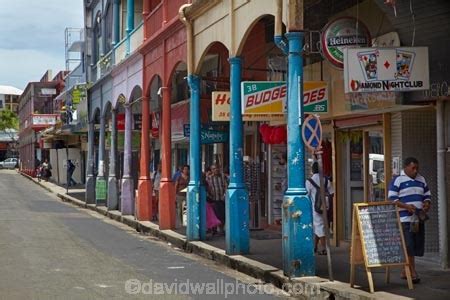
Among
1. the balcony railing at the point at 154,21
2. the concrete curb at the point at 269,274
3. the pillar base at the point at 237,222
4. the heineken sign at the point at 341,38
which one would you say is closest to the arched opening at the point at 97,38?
the balcony railing at the point at 154,21

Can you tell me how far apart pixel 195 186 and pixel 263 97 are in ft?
13.8

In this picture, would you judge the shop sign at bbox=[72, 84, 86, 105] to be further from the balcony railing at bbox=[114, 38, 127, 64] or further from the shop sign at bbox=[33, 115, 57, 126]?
the shop sign at bbox=[33, 115, 57, 126]

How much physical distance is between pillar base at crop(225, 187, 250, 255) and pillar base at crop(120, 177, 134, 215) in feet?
38.6

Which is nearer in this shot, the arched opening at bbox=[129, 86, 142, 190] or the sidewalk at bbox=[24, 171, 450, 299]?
the sidewalk at bbox=[24, 171, 450, 299]

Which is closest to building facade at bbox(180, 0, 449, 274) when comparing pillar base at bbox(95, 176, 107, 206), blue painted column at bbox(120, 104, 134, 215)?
blue painted column at bbox(120, 104, 134, 215)

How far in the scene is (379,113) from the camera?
44.0 ft

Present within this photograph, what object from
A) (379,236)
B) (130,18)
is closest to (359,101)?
(379,236)

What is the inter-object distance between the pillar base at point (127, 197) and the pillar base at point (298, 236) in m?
14.8

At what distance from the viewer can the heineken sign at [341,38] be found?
12.1 m

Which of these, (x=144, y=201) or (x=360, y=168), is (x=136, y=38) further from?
(x=360, y=168)

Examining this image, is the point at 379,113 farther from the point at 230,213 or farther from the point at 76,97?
the point at 76,97

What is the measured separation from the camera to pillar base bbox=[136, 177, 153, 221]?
902 inches

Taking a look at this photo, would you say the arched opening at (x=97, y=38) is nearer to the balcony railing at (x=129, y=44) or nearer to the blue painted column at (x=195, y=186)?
the balcony railing at (x=129, y=44)

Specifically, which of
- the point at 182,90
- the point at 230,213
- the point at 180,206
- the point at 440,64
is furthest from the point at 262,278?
the point at 182,90
